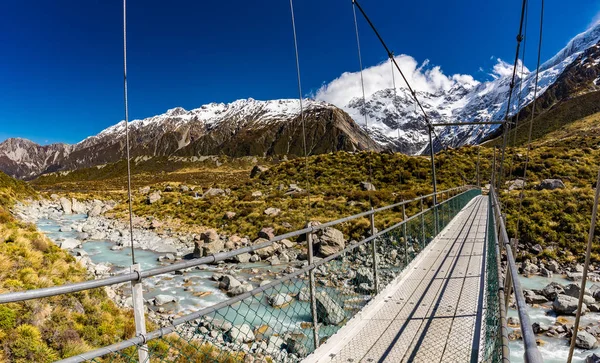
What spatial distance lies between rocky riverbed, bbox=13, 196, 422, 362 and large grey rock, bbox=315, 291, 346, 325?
0.08ft

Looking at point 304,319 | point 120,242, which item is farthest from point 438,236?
point 120,242

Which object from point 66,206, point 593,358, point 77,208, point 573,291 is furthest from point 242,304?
point 77,208

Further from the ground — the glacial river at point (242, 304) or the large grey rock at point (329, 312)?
the large grey rock at point (329, 312)

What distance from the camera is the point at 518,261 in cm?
1412

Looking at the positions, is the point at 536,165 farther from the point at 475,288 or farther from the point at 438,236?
the point at 475,288

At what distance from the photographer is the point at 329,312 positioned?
730 cm

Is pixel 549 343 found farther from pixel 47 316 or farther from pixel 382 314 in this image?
pixel 47 316

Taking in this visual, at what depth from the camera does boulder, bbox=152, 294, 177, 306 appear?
9.93 m

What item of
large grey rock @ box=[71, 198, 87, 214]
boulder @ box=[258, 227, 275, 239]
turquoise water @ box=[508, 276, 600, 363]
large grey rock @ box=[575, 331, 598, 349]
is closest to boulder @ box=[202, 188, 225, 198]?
large grey rock @ box=[71, 198, 87, 214]

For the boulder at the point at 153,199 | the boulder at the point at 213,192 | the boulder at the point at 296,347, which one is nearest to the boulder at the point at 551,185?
the boulder at the point at 296,347

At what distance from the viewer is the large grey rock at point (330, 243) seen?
14.0 meters

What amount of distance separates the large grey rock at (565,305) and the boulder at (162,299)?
1089 centimetres

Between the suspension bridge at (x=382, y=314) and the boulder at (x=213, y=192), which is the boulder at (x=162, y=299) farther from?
the boulder at (x=213, y=192)

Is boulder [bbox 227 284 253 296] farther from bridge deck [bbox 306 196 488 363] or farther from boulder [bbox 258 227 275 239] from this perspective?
boulder [bbox 258 227 275 239]
